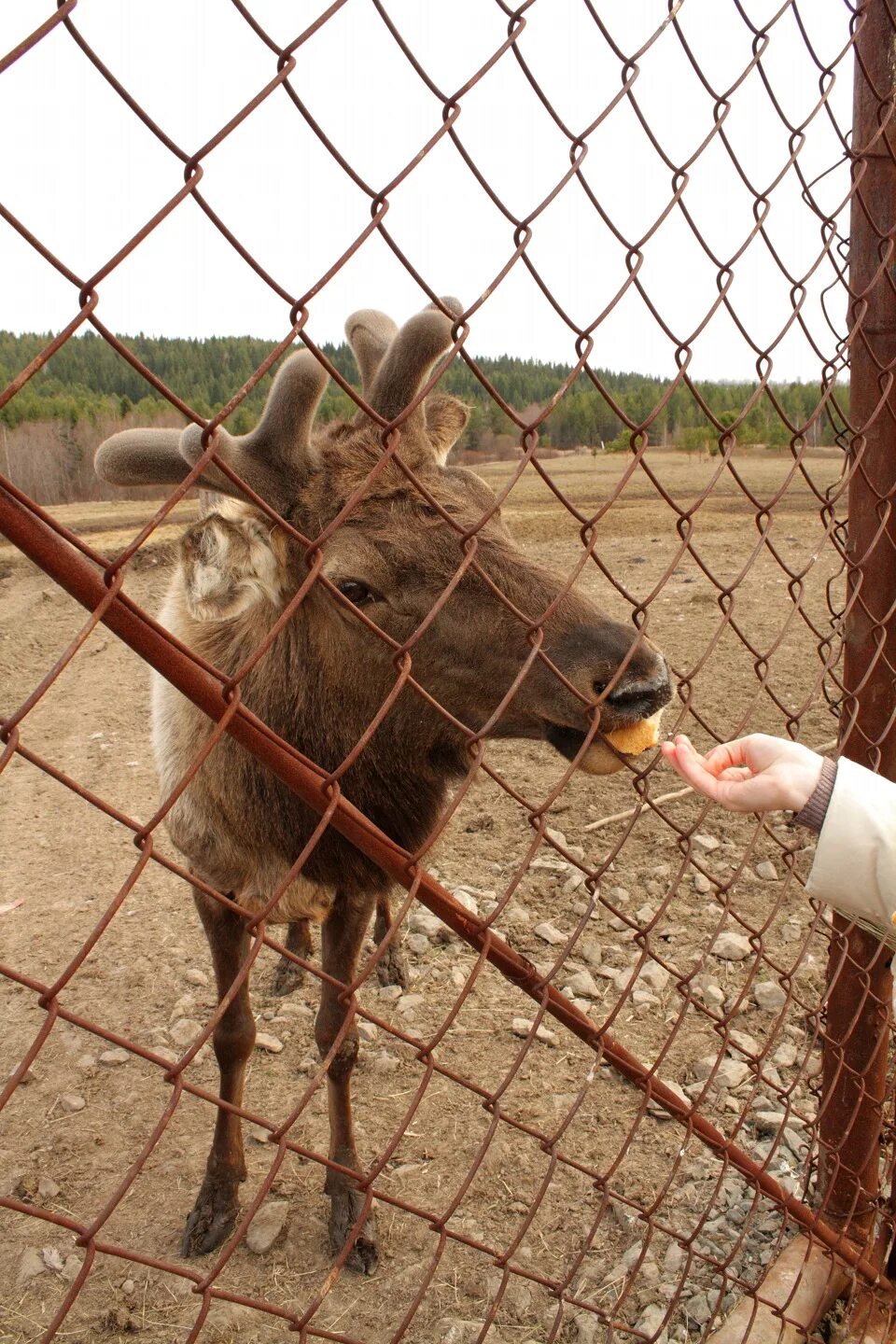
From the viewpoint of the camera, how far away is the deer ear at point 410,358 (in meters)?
2.48

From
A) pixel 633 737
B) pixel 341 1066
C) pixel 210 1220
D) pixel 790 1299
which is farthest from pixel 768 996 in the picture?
pixel 633 737

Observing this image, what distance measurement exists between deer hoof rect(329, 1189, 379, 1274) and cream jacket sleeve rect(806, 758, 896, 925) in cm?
208

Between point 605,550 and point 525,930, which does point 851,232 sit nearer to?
point 525,930

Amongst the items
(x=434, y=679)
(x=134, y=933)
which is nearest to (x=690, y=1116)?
(x=434, y=679)

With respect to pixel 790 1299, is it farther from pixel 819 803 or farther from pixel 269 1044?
pixel 269 1044

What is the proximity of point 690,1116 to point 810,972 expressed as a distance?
2433mm

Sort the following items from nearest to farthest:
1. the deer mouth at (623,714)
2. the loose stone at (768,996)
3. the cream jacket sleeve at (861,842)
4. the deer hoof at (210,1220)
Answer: the cream jacket sleeve at (861,842), the deer mouth at (623,714), the deer hoof at (210,1220), the loose stone at (768,996)

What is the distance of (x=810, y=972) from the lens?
427 centimetres

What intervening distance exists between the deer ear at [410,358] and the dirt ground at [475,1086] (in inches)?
31.7

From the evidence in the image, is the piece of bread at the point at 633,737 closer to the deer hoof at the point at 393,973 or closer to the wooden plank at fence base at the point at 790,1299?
the wooden plank at fence base at the point at 790,1299

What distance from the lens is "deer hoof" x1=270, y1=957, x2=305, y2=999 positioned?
450 cm

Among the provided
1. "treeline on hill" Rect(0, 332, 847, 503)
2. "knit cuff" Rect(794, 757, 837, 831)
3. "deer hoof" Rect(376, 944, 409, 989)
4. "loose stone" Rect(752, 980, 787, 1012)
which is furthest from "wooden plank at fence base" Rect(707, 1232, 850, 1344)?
"treeline on hill" Rect(0, 332, 847, 503)

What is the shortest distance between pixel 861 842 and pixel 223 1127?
7.92ft

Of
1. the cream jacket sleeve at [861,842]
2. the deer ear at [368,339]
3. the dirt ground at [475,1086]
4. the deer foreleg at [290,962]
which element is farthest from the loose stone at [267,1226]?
the deer ear at [368,339]
